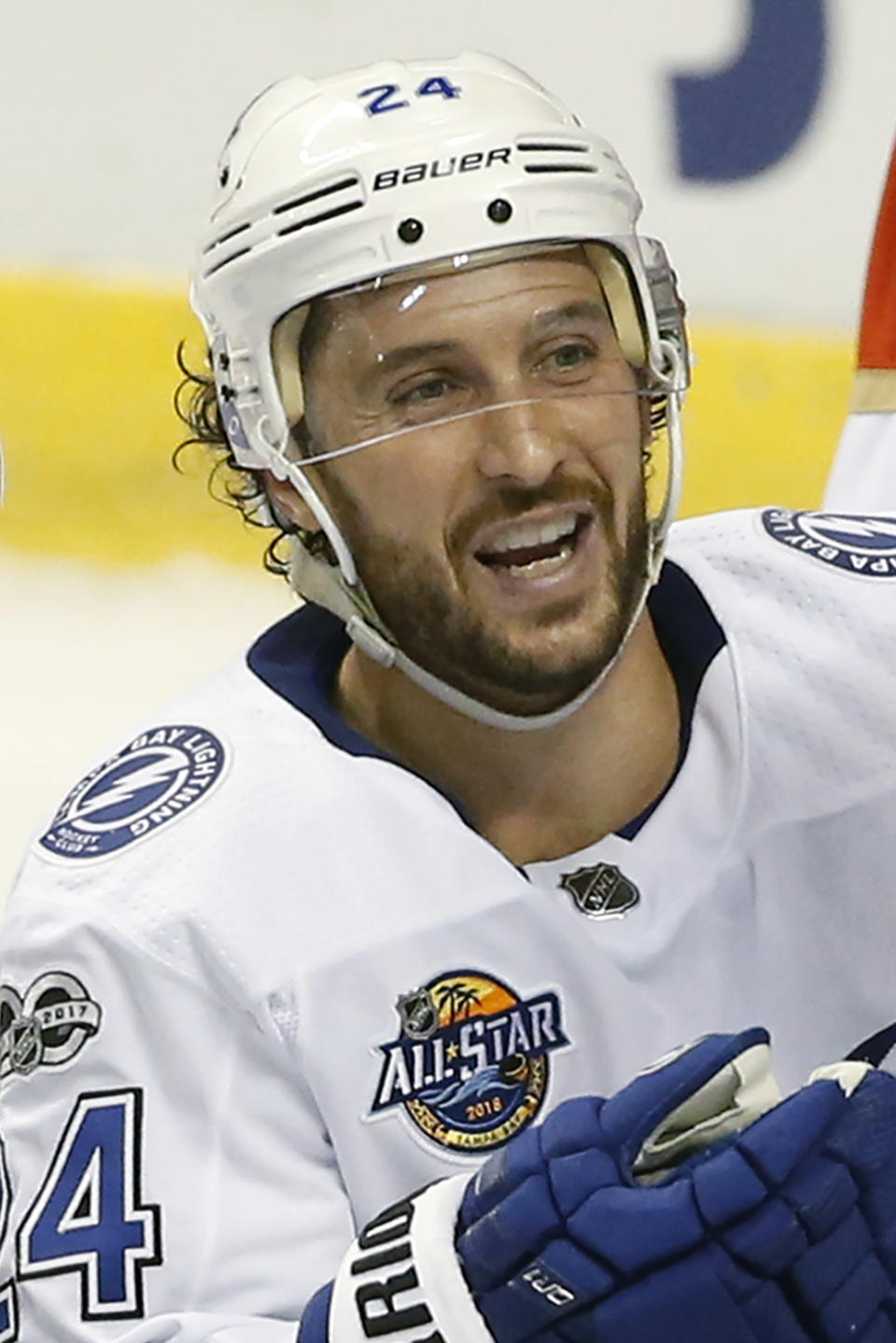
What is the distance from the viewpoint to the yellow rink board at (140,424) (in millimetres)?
2758

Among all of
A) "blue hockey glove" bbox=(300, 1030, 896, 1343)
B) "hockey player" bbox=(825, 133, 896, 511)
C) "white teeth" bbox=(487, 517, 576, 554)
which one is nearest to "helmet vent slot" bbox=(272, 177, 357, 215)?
"white teeth" bbox=(487, 517, 576, 554)

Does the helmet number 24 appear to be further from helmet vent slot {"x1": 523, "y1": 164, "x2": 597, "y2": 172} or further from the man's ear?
the man's ear

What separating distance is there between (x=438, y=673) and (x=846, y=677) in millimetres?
296

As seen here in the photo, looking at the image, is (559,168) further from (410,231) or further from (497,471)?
(497,471)

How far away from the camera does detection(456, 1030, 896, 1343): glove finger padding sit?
1.17 meters

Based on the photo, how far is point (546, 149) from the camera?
5.49 ft

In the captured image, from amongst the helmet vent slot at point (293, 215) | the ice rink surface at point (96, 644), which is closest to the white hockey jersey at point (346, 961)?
the helmet vent slot at point (293, 215)

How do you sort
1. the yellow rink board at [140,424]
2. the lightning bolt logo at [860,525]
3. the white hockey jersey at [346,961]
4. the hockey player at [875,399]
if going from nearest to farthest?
the white hockey jersey at [346,961], the lightning bolt logo at [860,525], the hockey player at [875,399], the yellow rink board at [140,424]

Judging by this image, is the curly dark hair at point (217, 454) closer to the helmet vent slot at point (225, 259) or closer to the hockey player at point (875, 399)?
the helmet vent slot at point (225, 259)

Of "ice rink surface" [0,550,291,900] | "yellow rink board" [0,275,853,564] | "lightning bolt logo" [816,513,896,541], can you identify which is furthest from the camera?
"yellow rink board" [0,275,853,564]

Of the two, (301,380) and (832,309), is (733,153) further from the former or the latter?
(301,380)

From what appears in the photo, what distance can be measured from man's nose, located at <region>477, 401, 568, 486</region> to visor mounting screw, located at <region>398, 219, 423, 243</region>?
0.42 ft

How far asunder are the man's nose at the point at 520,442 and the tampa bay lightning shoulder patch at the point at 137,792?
0.30 meters

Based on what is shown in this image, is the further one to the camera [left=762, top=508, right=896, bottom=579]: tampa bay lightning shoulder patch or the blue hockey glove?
[left=762, top=508, right=896, bottom=579]: tampa bay lightning shoulder patch
